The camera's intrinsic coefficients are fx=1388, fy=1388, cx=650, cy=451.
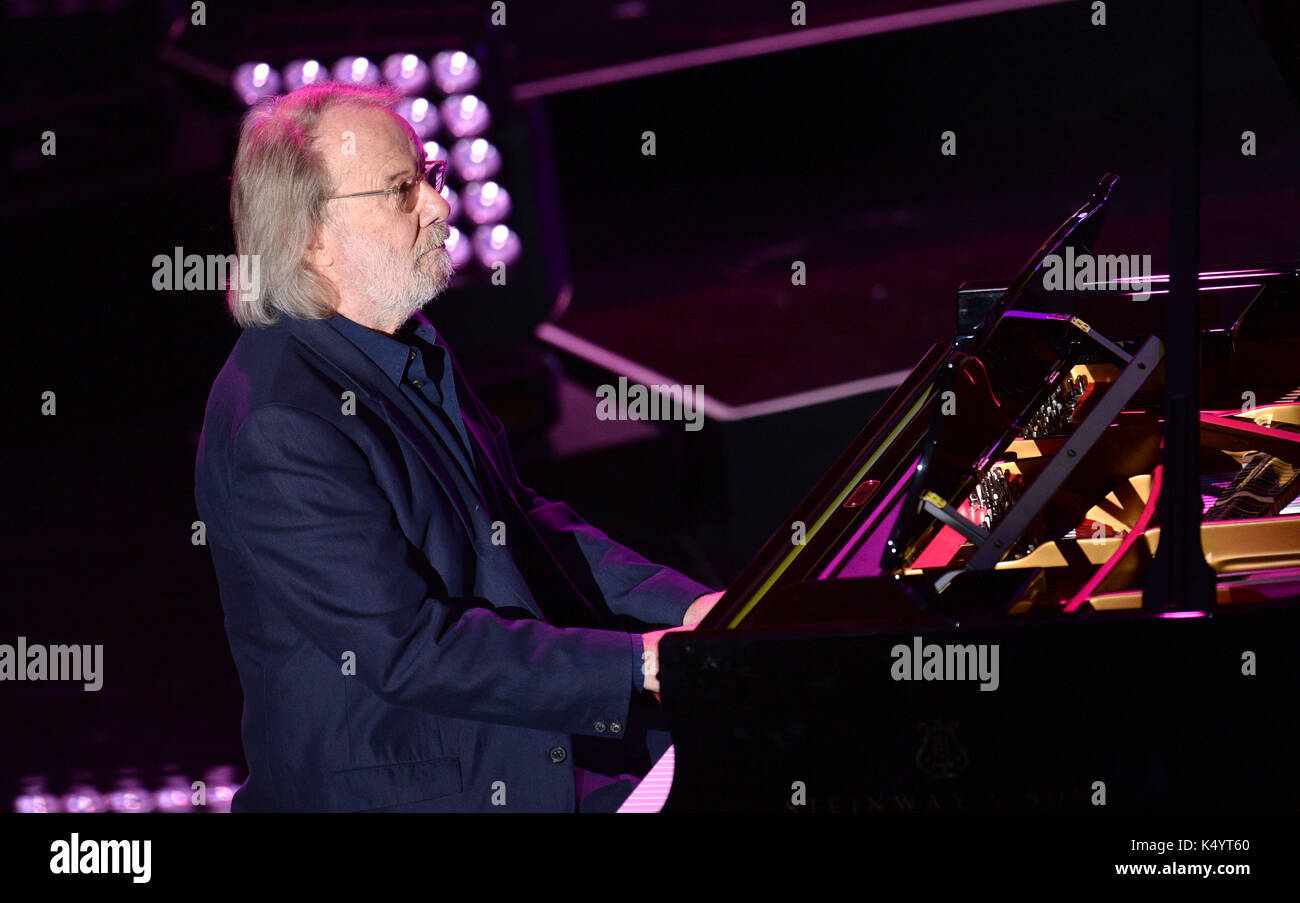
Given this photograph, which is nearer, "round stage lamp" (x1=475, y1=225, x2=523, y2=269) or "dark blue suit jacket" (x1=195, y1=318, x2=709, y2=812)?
"dark blue suit jacket" (x1=195, y1=318, x2=709, y2=812)

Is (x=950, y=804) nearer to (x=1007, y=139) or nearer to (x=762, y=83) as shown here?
(x=762, y=83)

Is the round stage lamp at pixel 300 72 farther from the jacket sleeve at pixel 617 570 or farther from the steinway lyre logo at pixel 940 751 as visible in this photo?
the steinway lyre logo at pixel 940 751

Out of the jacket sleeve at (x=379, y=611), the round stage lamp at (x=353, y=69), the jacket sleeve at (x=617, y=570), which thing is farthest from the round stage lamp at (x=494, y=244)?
the jacket sleeve at (x=379, y=611)

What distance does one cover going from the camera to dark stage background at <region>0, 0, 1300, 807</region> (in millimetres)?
3664

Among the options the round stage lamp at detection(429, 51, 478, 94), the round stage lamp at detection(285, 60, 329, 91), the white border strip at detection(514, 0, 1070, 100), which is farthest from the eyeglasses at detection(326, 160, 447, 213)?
the white border strip at detection(514, 0, 1070, 100)

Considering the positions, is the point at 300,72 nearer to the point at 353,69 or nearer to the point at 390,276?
the point at 353,69

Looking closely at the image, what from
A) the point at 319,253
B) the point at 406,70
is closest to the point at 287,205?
the point at 319,253

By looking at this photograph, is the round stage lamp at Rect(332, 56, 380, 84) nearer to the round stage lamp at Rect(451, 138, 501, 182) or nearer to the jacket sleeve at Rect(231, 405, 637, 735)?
the round stage lamp at Rect(451, 138, 501, 182)

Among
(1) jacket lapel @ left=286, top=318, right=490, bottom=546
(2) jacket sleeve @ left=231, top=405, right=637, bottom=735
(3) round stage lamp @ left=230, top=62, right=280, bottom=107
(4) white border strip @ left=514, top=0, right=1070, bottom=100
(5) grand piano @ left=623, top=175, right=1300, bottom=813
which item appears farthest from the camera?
(4) white border strip @ left=514, top=0, right=1070, bottom=100

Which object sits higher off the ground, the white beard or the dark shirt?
the white beard

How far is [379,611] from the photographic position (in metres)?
1.74

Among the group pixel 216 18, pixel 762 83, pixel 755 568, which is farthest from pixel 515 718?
pixel 762 83

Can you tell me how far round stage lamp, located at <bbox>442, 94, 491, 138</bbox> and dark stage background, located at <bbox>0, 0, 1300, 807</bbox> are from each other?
13cm

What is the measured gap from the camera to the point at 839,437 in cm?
371
